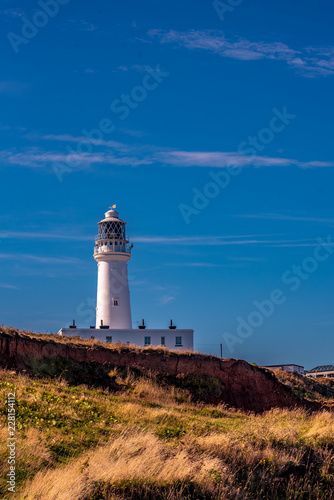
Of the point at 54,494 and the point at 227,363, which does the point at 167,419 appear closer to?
the point at 54,494

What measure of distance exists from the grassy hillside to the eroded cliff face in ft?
20.8

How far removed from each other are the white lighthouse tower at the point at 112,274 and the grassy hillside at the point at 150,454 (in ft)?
126

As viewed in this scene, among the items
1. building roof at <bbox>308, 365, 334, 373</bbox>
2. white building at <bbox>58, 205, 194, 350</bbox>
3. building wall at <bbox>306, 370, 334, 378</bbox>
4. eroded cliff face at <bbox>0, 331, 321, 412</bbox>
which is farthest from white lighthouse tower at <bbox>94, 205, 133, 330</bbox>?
building roof at <bbox>308, 365, 334, 373</bbox>

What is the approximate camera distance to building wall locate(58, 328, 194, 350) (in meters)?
54.1

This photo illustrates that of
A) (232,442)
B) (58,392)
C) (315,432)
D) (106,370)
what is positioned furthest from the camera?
(106,370)

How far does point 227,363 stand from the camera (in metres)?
29.9

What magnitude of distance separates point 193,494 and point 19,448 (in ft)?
11.5

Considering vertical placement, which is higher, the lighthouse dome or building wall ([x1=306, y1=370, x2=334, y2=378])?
the lighthouse dome

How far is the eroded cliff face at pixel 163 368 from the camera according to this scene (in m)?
24.6

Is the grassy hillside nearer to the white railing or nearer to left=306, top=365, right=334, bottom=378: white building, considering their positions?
the white railing

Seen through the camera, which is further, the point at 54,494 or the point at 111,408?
the point at 111,408

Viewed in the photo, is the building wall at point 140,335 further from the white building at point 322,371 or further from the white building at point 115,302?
the white building at point 322,371

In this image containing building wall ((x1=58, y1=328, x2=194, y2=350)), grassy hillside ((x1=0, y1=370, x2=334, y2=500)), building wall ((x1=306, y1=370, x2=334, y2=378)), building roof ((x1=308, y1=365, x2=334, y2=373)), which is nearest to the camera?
grassy hillside ((x1=0, y1=370, x2=334, y2=500))

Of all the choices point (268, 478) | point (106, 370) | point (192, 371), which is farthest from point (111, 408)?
point (192, 371)
